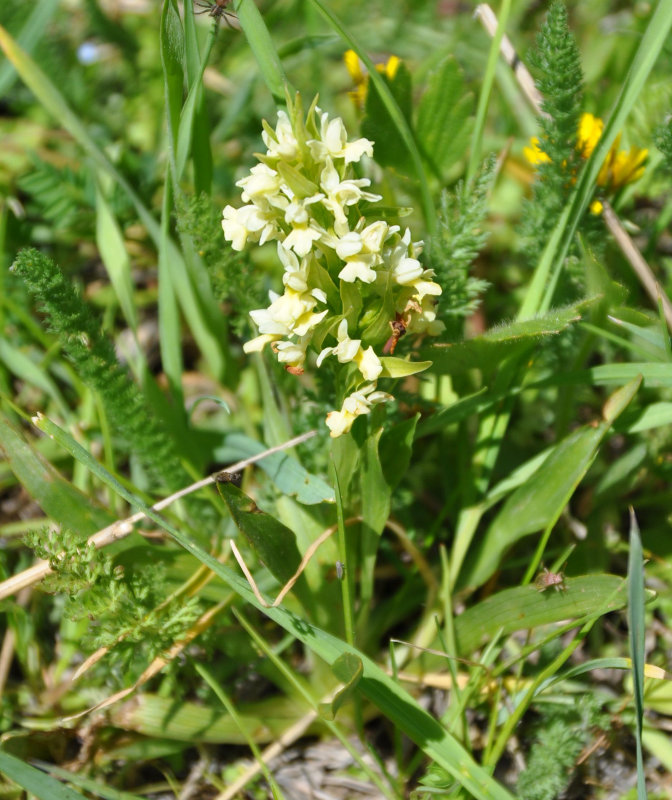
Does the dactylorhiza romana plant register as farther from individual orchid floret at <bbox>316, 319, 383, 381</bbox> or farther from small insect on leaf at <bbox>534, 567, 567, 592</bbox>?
small insect on leaf at <bbox>534, 567, 567, 592</bbox>

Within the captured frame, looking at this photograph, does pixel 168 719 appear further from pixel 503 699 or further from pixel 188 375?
pixel 188 375

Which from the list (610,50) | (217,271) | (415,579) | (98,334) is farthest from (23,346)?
(610,50)

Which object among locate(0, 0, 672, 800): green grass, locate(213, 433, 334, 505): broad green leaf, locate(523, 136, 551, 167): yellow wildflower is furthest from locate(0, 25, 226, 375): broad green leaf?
locate(523, 136, 551, 167): yellow wildflower

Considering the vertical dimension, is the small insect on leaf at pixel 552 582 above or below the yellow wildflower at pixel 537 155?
below

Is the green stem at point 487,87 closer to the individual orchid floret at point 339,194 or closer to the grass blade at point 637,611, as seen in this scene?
the individual orchid floret at point 339,194

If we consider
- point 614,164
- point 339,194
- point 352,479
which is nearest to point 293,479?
point 352,479

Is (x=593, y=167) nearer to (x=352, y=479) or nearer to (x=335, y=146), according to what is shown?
(x=335, y=146)

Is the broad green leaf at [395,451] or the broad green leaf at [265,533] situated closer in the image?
the broad green leaf at [265,533]

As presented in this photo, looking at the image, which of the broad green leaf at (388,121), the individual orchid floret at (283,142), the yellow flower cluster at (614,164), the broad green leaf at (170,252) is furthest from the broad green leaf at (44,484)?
the yellow flower cluster at (614,164)
